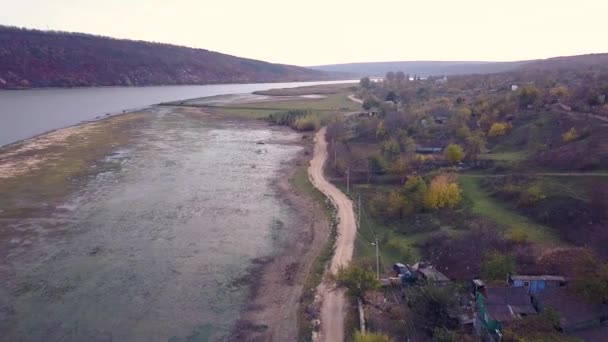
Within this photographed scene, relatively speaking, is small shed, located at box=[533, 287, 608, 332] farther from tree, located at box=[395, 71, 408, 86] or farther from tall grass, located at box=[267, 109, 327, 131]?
tree, located at box=[395, 71, 408, 86]

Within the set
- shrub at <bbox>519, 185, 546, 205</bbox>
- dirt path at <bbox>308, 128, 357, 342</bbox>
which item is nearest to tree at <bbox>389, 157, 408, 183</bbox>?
dirt path at <bbox>308, 128, 357, 342</bbox>

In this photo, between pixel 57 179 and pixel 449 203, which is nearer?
pixel 449 203

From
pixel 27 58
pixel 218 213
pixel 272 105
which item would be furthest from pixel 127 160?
pixel 27 58

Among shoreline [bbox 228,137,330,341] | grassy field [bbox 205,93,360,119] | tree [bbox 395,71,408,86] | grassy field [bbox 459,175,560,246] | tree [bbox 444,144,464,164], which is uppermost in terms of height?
tree [bbox 444,144,464,164]

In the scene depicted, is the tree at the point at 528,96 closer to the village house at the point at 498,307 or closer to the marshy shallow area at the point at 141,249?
the marshy shallow area at the point at 141,249

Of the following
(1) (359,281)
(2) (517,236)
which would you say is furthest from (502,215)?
(1) (359,281)

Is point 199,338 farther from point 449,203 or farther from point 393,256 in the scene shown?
point 449,203

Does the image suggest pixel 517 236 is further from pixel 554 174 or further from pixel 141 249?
pixel 141 249
